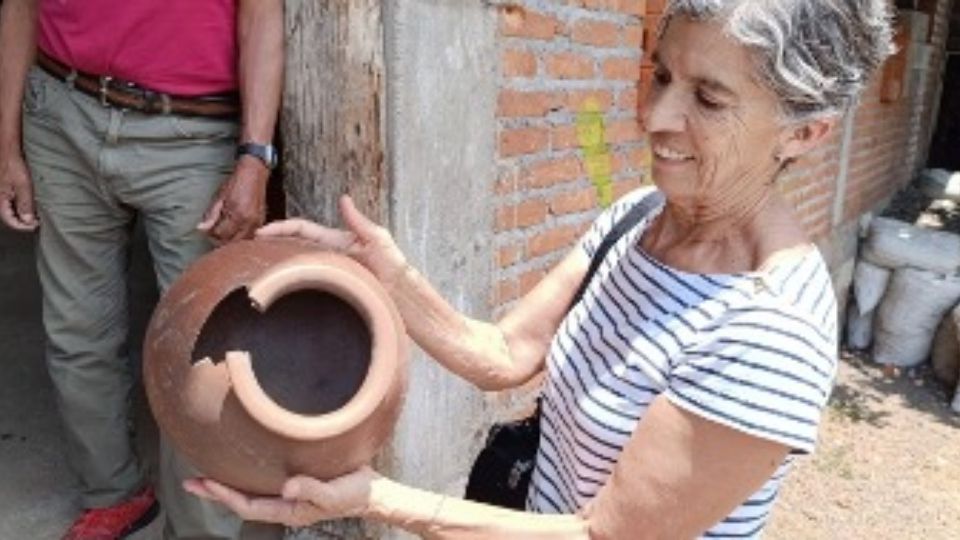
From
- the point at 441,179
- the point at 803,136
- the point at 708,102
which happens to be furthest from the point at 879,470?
the point at 708,102

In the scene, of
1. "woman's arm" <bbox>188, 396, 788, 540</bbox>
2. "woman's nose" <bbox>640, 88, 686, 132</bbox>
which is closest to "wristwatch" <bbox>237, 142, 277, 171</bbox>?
"woman's arm" <bbox>188, 396, 788, 540</bbox>

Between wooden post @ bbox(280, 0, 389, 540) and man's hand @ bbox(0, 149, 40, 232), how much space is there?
73 centimetres

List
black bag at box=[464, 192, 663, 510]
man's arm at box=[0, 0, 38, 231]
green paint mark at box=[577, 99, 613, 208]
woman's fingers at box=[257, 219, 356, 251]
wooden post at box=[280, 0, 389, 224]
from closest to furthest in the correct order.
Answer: woman's fingers at box=[257, 219, 356, 251]
black bag at box=[464, 192, 663, 510]
wooden post at box=[280, 0, 389, 224]
man's arm at box=[0, 0, 38, 231]
green paint mark at box=[577, 99, 613, 208]

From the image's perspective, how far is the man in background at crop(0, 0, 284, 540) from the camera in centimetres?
225

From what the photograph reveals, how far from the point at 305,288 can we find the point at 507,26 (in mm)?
1359

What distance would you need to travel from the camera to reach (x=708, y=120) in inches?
52.3

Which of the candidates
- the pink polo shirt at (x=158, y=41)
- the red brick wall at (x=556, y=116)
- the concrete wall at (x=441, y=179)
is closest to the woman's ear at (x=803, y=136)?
the concrete wall at (x=441, y=179)

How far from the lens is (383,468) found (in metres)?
2.41

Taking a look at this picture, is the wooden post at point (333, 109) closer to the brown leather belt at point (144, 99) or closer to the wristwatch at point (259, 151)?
the wristwatch at point (259, 151)

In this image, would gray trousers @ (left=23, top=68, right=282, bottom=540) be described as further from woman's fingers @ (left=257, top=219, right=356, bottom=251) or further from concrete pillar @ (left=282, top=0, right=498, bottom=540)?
woman's fingers @ (left=257, top=219, right=356, bottom=251)

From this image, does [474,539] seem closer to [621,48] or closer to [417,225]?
[417,225]

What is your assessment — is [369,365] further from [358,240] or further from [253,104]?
[253,104]

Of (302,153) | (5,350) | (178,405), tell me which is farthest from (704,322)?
(5,350)

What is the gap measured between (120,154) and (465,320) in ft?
3.44
